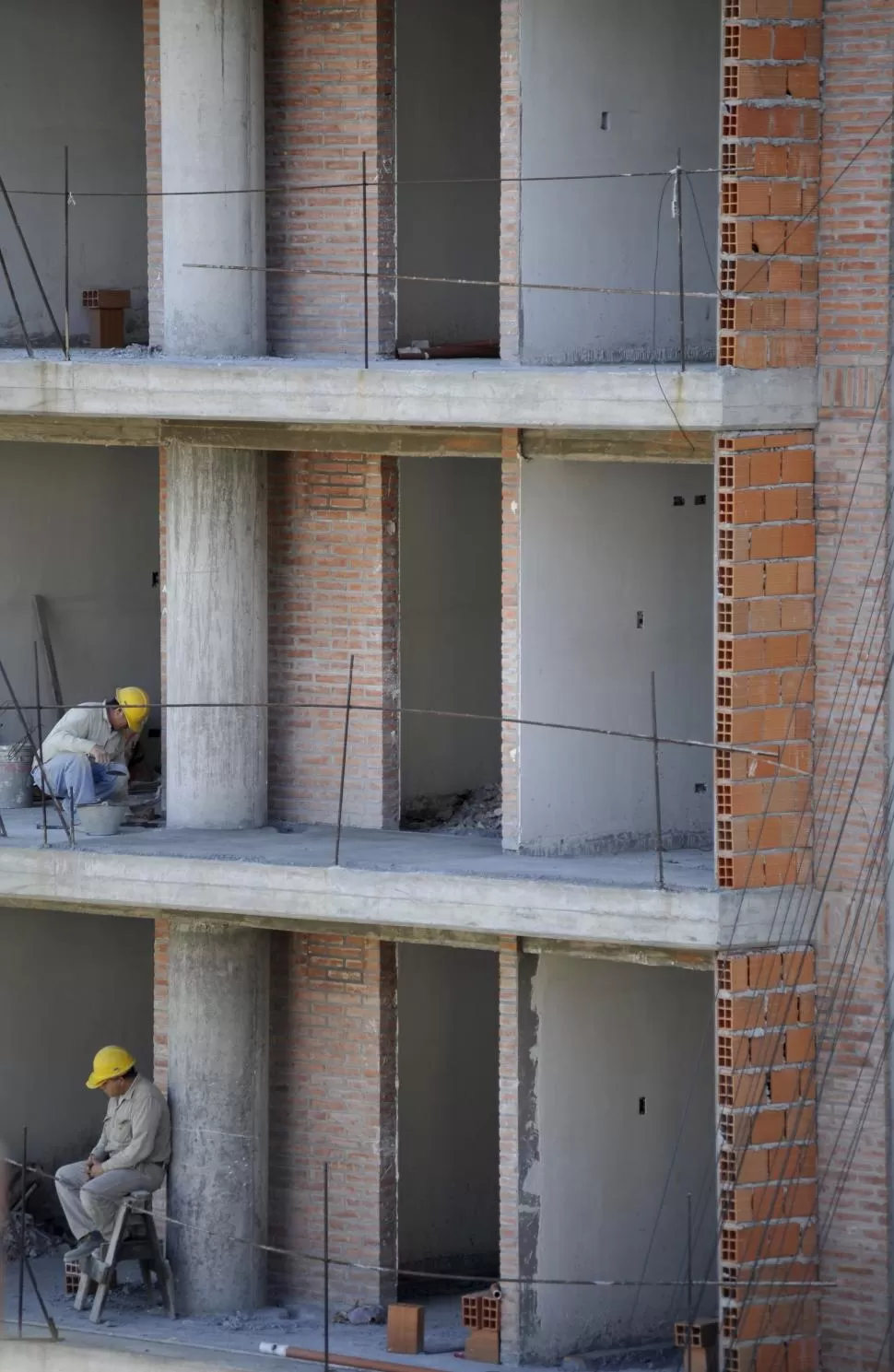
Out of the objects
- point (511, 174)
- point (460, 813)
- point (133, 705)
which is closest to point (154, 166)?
point (511, 174)

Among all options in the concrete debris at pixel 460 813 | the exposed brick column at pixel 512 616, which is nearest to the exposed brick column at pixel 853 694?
the exposed brick column at pixel 512 616

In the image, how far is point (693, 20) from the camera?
20.6 metres

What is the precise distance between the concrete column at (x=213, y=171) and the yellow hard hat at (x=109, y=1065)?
4871 millimetres

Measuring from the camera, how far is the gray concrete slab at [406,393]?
62.0 ft

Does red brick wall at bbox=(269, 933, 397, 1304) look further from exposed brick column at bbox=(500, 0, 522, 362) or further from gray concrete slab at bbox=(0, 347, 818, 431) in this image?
exposed brick column at bbox=(500, 0, 522, 362)

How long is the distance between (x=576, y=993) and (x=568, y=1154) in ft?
3.60

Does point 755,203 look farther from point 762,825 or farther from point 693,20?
point 762,825

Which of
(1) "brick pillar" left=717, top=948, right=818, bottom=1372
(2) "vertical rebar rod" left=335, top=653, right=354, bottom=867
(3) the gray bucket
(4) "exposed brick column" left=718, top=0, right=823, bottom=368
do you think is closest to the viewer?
(4) "exposed brick column" left=718, top=0, right=823, bottom=368

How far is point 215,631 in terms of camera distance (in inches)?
830

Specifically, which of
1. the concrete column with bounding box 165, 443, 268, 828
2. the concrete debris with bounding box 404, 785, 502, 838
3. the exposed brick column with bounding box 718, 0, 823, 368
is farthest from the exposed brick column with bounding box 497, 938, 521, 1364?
the exposed brick column with bounding box 718, 0, 823, 368

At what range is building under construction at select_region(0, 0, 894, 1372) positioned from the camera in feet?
63.0

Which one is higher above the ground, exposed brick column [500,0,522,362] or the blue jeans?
exposed brick column [500,0,522,362]

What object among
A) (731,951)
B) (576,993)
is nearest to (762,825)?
(731,951)

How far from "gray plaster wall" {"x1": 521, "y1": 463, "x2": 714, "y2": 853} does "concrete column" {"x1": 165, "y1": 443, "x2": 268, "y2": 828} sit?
208 cm
